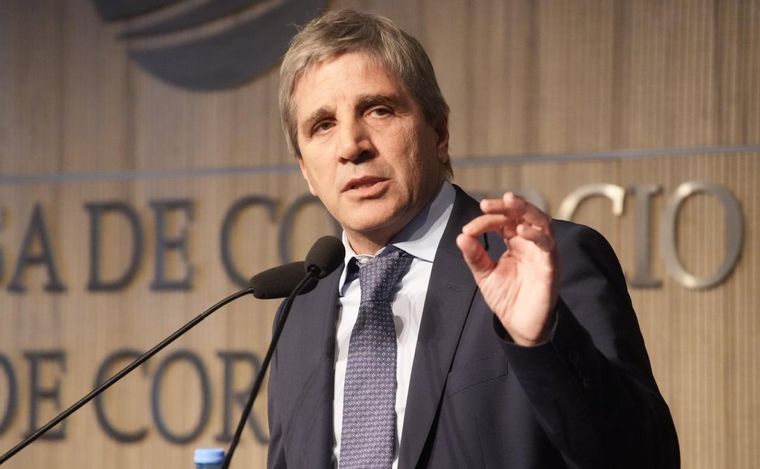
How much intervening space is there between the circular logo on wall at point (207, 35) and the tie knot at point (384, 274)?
211cm

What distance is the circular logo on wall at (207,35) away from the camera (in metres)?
4.08

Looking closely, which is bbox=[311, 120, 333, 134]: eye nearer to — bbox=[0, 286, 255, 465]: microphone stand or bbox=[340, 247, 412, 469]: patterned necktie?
bbox=[340, 247, 412, 469]: patterned necktie

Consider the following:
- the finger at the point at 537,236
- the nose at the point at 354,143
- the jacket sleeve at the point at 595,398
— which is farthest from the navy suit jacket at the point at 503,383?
the nose at the point at 354,143

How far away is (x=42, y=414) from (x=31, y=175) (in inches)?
37.8

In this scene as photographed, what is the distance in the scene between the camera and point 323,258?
174 centimetres

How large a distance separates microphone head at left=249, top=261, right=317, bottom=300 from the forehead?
433mm

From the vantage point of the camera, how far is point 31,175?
4.43 meters

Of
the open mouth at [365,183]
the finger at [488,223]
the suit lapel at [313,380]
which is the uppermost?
the open mouth at [365,183]

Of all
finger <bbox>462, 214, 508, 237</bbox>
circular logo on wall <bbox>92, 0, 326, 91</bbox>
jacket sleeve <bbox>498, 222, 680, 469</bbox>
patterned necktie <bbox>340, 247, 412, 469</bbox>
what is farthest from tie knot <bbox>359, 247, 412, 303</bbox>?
circular logo on wall <bbox>92, 0, 326, 91</bbox>

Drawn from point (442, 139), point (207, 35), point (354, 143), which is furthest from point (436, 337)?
point (207, 35)

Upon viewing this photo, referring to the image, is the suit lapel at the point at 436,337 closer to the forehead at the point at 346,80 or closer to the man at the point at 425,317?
the man at the point at 425,317

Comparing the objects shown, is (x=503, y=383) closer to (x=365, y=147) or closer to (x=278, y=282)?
(x=278, y=282)

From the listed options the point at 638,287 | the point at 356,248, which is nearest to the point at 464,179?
the point at 638,287

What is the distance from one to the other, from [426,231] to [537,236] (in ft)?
2.15
